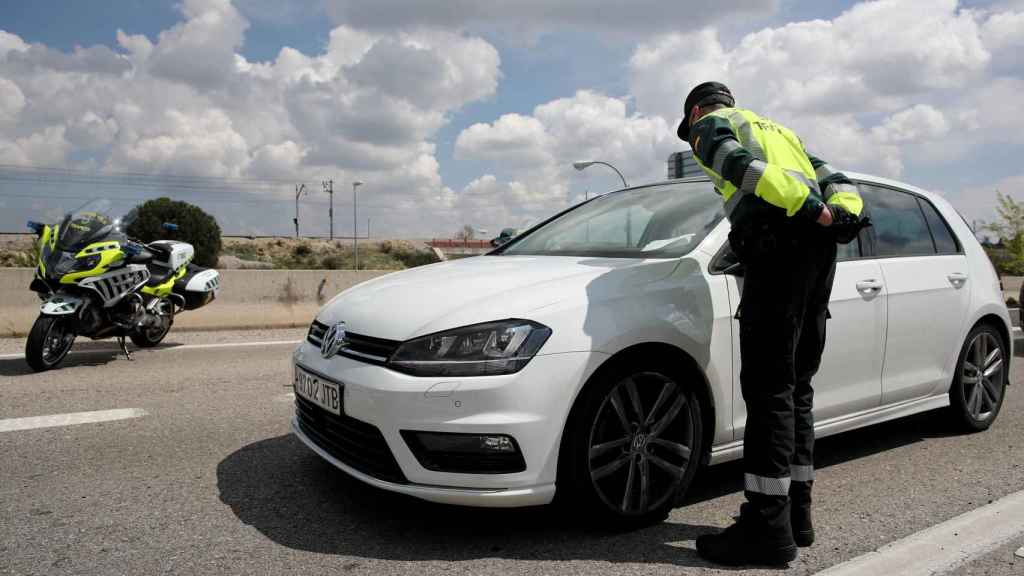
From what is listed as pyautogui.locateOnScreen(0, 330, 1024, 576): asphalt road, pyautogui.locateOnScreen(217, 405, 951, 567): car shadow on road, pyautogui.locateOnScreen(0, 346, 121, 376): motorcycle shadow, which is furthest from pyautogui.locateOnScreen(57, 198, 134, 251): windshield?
pyautogui.locateOnScreen(217, 405, 951, 567): car shadow on road

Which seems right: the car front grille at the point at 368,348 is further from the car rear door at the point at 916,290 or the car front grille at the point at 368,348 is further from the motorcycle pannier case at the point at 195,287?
the motorcycle pannier case at the point at 195,287

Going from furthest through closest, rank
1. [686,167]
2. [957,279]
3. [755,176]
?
[686,167]
[957,279]
[755,176]

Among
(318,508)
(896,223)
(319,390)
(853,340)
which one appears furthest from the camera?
(896,223)

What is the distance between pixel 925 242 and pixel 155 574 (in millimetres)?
4291

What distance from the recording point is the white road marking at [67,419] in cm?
479

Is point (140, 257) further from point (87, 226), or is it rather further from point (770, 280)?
point (770, 280)

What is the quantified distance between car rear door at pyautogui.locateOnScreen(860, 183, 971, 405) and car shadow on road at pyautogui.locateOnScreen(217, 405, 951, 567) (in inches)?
44.2

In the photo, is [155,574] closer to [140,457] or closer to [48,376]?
[140,457]

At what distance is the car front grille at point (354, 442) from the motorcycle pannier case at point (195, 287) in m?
5.36

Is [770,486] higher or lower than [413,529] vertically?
higher

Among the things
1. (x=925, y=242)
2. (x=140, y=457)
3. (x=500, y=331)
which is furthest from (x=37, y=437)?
(x=925, y=242)

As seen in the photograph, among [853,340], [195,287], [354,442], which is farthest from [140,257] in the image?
[853,340]

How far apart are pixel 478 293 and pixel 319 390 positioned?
0.78 metres

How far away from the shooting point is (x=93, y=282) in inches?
273
